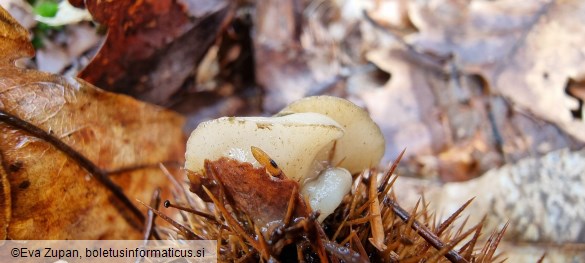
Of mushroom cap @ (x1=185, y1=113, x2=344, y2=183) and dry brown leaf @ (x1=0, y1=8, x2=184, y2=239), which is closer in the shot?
mushroom cap @ (x1=185, y1=113, x2=344, y2=183)

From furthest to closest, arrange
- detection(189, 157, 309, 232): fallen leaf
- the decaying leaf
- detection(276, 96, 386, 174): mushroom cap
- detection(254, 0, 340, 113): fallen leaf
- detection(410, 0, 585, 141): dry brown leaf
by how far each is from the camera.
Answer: detection(254, 0, 340, 113): fallen leaf → detection(410, 0, 585, 141): dry brown leaf → the decaying leaf → detection(276, 96, 386, 174): mushroom cap → detection(189, 157, 309, 232): fallen leaf

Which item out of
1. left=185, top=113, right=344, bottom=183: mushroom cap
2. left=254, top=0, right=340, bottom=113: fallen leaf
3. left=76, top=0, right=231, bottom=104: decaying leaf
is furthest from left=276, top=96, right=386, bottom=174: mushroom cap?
left=254, top=0, right=340, bottom=113: fallen leaf

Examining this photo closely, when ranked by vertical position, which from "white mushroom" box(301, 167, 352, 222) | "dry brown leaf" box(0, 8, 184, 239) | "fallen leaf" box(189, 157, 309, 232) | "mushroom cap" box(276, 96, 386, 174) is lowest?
"dry brown leaf" box(0, 8, 184, 239)

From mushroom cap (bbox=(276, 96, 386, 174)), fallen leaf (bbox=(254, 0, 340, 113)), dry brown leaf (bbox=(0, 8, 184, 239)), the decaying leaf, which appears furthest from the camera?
fallen leaf (bbox=(254, 0, 340, 113))

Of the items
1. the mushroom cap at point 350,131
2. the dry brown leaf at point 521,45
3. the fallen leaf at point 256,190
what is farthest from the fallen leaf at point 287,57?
the fallen leaf at point 256,190

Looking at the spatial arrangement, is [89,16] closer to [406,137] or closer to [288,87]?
[288,87]

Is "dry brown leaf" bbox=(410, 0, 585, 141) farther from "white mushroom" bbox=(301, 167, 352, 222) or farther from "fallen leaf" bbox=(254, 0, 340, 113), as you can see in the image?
"white mushroom" bbox=(301, 167, 352, 222)
